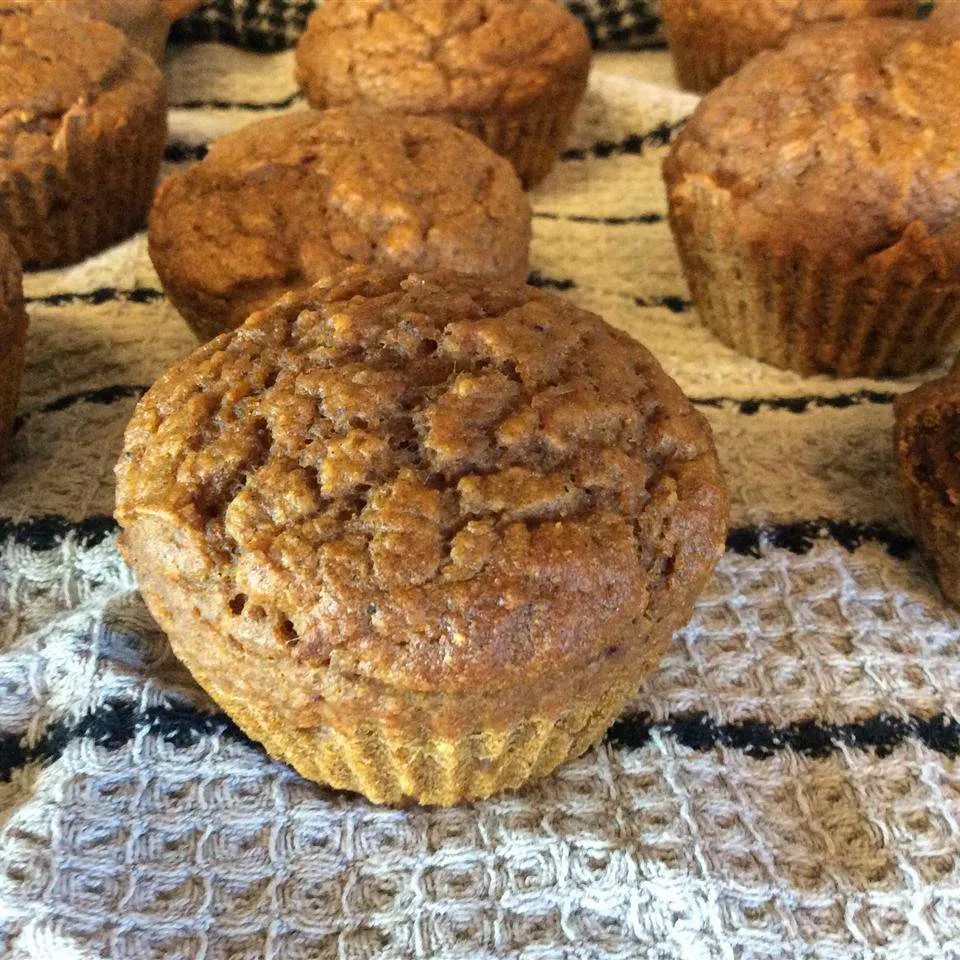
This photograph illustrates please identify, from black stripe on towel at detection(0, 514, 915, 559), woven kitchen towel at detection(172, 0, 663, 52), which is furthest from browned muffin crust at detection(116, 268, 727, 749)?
woven kitchen towel at detection(172, 0, 663, 52)

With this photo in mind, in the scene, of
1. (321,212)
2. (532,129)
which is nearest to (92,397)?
(321,212)

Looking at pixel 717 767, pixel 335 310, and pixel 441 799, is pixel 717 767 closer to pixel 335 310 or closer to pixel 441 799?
pixel 441 799

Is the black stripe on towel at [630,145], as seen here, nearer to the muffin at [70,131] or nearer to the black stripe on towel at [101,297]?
the muffin at [70,131]

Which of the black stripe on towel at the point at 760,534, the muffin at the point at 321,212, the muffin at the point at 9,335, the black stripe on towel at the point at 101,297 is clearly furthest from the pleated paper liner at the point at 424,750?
the black stripe on towel at the point at 101,297

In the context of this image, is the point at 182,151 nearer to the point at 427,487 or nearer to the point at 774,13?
the point at 774,13

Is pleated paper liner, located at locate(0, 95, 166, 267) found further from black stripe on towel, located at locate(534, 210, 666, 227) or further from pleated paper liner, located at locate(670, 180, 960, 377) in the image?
pleated paper liner, located at locate(670, 180, 960, 377)

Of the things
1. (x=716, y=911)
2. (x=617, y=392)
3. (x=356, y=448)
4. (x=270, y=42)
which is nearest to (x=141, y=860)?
(x=356, y=448)
